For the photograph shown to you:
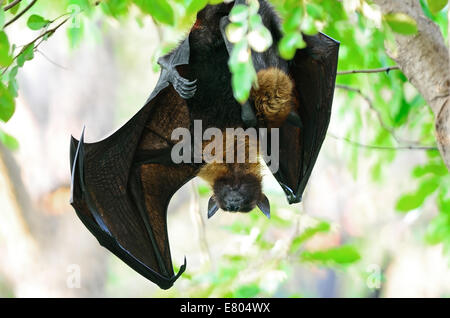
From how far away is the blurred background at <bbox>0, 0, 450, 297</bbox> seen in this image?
4402mm

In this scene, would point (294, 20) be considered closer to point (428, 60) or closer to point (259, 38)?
point (259, 38)

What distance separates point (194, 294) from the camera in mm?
4633

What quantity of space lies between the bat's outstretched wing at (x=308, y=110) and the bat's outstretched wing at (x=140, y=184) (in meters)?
0.76

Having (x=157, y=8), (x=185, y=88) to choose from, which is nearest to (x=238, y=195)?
(x=185, y=88)

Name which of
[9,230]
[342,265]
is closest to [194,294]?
[342,265]

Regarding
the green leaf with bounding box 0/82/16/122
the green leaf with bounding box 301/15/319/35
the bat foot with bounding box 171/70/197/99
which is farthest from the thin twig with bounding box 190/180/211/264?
the green leaf with bounding box 301/15/319/35

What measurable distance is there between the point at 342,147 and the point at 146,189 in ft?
7.73

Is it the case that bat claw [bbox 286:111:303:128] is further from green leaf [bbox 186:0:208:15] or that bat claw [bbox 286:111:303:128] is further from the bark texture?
green leaf [bbox 186:0:208:15]

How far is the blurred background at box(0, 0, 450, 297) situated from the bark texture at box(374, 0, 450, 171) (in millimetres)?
350

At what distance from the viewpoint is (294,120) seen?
12.7ft

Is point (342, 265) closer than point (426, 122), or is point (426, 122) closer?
point (342, 265)

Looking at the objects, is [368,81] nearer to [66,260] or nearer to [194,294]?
[194,294]

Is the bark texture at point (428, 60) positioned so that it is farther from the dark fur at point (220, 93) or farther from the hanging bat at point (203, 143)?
the dark fur at point (220, 93)

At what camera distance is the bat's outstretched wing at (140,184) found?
385 cm
